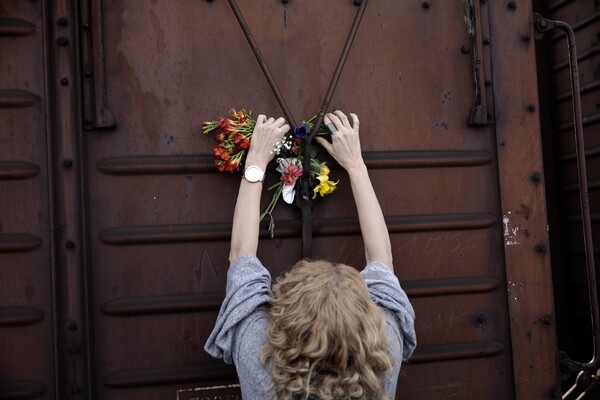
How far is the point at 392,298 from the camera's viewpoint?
5.95ft

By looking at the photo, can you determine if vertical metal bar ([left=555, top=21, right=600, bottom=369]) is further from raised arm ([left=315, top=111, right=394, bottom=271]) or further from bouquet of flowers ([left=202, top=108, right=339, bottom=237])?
bouquet of flowers ([left=202, top=108, right=339, bottom=237])

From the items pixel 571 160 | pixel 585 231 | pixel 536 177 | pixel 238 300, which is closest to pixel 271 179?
pixel 238 300

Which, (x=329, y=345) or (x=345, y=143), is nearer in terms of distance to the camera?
(x=329, y=345)

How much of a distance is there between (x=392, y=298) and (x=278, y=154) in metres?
0.73

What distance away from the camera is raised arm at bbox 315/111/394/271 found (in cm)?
207

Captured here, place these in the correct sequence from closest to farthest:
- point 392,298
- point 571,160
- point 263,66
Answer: point 392,298
point 263,66
point 571,160

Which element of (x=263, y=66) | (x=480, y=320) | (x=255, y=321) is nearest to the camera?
(x=255, y=321)

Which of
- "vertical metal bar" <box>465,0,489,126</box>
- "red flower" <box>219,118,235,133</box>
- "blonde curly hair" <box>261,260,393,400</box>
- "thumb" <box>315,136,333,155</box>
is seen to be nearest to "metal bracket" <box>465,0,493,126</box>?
"vertical metal bar" <box>465,0,489,126</box>

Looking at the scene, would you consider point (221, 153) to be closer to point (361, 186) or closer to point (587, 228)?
point (361, 186)

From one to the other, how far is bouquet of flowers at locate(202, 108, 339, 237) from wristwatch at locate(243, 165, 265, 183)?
97 millimetres

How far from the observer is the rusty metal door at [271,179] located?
2.12 meters

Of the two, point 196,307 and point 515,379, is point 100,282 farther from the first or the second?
point 515,379

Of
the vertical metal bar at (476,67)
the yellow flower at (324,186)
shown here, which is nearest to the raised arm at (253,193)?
the yellow flower at (324,186)

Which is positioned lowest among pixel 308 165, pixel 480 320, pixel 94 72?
pixel 480 320
